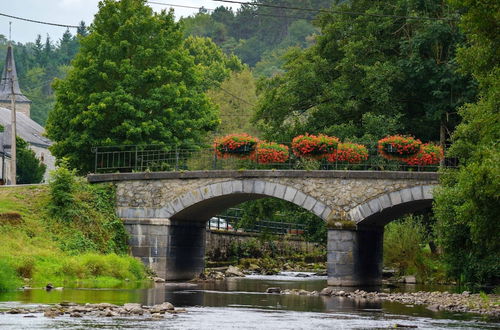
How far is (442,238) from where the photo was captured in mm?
29703

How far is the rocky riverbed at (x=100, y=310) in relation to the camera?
67.5ft

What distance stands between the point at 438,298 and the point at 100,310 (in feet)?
35.6

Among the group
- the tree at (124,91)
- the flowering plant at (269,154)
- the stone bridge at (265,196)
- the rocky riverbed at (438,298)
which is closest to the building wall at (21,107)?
the tree at (124,91)

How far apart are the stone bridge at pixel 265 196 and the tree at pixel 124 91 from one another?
490 centimetres

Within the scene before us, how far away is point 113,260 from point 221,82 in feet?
157

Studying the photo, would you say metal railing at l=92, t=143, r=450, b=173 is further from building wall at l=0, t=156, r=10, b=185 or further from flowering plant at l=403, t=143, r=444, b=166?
building wall at l=0, t=156, r=10, b=185

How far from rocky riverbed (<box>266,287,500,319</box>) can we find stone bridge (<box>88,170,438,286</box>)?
93.9 inches

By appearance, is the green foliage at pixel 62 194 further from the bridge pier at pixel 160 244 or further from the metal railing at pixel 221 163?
the bridge pier at pixel 160 244

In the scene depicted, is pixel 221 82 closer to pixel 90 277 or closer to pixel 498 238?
pixel 90 277

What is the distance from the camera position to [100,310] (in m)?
21.6

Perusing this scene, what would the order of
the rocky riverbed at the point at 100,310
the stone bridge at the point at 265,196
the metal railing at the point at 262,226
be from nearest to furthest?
1. the rocky riverbed at the point at 100,310
2. the stone bridge at the point at 265,196
3. the metal railing at the point at 262,226

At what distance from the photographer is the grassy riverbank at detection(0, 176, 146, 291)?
2989cm

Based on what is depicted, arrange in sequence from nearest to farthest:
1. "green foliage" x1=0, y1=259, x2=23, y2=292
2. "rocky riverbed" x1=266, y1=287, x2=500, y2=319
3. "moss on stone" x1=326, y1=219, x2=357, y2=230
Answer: "rocky riverbed" x1=266, y1=287, x2=500, y2=319 → "green foliage" x1=0, y1=259, x2=23, y2=292 → "moss on stone" x1=326, y1=219, x2=357, y2=230

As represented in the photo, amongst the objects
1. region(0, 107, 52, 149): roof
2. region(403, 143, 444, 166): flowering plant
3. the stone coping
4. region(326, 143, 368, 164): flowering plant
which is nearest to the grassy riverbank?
the stone coping
